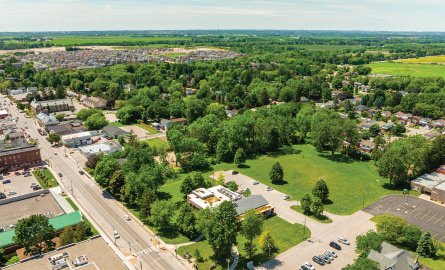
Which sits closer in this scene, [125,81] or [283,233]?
[283,233]

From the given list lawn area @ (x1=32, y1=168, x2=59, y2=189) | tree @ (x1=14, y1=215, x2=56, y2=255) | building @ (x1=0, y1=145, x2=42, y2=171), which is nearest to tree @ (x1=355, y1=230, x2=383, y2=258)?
tree @ (x1=14, y1=215, x2=56, y2=255)

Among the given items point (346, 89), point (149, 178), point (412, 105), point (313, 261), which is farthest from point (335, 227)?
point (346, 89)

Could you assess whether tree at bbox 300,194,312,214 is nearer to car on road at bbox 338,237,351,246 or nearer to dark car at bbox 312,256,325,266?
car on road at bbox 338,237,351,246

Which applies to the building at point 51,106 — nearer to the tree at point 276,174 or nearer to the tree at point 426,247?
the tree at point 276,174

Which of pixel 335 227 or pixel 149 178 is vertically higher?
pixel 149 178

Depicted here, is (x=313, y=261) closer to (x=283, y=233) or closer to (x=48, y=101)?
(x=283, y=233)
